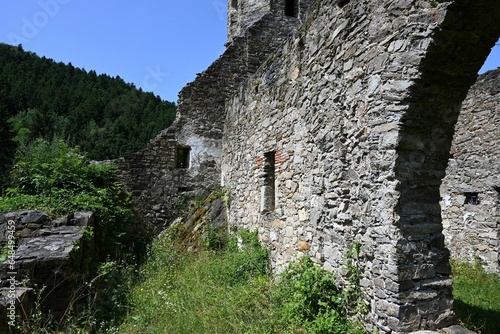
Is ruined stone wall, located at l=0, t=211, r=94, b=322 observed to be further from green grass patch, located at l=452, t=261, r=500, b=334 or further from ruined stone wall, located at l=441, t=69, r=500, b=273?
ruined stone wall, located at l=441, t=69, r=500, b=273

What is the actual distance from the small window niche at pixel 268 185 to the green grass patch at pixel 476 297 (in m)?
3.33

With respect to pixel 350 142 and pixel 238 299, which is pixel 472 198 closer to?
pixel 350 142

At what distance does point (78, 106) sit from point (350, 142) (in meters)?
45.5

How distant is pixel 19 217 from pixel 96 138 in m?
35.5

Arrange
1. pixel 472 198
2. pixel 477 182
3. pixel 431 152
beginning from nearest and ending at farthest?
pixel 431 152, pixel 477 182, pixel 472 198

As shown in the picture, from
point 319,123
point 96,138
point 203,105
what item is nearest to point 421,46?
point 319,123

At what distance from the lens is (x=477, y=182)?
760 cm

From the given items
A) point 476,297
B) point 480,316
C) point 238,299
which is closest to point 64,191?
point 238,299

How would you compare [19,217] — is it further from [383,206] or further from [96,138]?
[96,138]

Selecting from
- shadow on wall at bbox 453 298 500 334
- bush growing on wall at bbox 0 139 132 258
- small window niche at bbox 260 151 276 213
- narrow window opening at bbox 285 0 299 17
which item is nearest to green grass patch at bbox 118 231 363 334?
small window niche at bbox 260 151 276 213

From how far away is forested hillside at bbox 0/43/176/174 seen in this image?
123ft

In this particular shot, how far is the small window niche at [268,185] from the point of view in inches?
259

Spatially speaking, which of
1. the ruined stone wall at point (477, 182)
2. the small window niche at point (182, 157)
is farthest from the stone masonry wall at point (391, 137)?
the small window niche at point (182, 157)

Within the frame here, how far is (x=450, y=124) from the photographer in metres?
3.24
